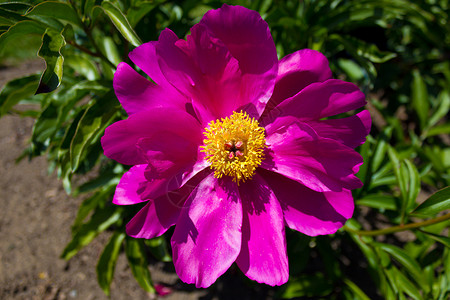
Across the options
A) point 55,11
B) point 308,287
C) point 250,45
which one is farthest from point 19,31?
point 308,287

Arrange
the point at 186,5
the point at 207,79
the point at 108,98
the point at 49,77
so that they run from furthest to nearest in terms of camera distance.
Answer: the point at 186,5 → the point at 108,98 → the point at 207,79 → the point at 49,77

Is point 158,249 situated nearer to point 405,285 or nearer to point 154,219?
point 154,219

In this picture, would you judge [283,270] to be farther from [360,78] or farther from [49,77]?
[360,78]

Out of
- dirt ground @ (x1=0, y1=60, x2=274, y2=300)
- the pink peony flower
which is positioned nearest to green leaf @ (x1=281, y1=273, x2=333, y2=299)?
dirt ground @ (x1=0, y1=60, x2=274, y2=300)

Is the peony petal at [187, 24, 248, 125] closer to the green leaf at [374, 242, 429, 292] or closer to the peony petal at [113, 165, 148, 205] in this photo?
the peony petal at [113, 165, 148, 205]

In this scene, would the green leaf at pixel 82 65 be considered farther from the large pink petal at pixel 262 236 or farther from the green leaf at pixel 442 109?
the green leaf at pixel 442 109

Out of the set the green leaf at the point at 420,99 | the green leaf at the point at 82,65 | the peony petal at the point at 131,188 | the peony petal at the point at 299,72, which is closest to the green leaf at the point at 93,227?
the green leaf at the point at 82,65

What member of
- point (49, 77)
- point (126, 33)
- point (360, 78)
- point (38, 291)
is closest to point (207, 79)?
point (126, 33)
